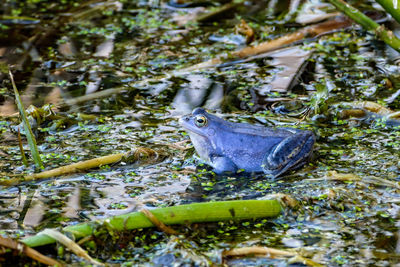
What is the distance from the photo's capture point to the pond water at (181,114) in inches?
157

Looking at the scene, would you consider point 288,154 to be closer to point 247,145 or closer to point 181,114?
point 247,145

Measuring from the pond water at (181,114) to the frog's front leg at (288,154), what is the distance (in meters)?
0.11

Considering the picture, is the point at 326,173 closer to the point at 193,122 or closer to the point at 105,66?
the point at 193,122

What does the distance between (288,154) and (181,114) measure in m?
1.62

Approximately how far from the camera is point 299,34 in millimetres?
7707

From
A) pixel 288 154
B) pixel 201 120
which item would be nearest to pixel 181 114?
pixel 201 120

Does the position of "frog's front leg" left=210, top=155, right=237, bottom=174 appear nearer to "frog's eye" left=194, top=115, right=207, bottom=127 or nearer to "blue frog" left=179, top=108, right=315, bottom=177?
"blue frog" left=179, top=108, right=315, bottom=177

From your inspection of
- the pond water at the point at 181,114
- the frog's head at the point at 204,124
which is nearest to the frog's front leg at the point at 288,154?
the pond water at the point at 181,114

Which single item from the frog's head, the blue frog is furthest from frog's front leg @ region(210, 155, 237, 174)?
the frog's head

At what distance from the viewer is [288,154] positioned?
476cm

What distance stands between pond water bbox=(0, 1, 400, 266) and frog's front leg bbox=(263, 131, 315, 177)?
0.35 ft

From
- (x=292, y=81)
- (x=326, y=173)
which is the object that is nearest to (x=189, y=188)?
(x=326, y=173)

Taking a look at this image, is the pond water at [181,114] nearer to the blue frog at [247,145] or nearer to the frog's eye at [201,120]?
the blue frog at [247,145]

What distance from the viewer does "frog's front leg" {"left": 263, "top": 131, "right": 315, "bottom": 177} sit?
187 inches
